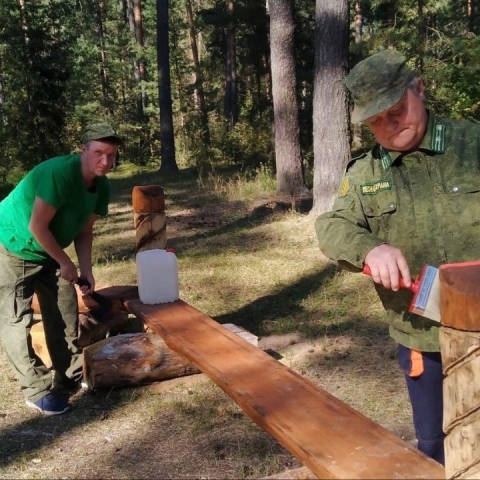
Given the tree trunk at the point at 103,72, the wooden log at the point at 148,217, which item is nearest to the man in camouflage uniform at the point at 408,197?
the wooden log at the point at 148,217

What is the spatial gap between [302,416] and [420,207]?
38.5 inches

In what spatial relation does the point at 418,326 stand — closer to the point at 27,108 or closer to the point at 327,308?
the point at 327,308

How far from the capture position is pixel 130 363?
4602 millimetres

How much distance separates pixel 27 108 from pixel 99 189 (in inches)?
760

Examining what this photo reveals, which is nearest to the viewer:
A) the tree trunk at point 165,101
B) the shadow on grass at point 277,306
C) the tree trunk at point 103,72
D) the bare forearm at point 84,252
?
the bare forearm at point 84,252

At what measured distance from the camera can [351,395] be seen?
435cm

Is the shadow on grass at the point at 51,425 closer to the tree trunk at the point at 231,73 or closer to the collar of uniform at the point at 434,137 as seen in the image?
the collar of uniform at the point at 434,137

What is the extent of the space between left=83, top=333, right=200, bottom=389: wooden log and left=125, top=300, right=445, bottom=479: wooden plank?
68 cm

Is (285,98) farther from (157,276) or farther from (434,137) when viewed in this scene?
(434,137)

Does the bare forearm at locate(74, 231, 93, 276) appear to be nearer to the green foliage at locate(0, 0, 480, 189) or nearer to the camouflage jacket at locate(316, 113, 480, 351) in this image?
the camouflage jacket at locate(316, 113, 480, 351)

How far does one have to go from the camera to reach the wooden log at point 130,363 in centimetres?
454

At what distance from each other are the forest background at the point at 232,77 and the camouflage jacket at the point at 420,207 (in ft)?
23.3

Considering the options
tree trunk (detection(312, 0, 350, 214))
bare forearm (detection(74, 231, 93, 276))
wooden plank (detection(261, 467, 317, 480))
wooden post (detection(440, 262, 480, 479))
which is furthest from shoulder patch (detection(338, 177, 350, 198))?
tree trunk (detection(312, 0, 350, 214))

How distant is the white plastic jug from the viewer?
4.71 metres
